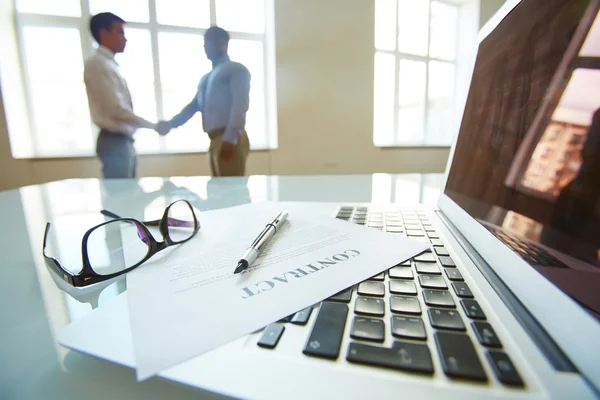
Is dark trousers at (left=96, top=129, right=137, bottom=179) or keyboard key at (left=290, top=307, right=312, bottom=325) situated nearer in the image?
keyboard key at (left=290, top=307, right=312, bottom=325)

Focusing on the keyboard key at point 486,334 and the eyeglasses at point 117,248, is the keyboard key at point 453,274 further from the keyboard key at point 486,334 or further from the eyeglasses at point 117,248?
the eyeglasses at point 117,248

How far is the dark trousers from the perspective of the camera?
1835 millimetres

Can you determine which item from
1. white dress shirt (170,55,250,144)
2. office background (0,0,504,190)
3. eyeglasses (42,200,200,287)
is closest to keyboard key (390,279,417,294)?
eyeglasses (42,200,200,287)

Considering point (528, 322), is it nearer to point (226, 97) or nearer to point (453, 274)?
point (453, 274)

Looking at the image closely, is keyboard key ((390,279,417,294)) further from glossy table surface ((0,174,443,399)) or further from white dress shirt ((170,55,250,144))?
white dress shirt ((170,55,250,144))

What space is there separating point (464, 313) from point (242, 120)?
5.88 ft

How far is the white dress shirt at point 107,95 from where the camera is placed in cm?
171

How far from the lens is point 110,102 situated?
1749mm

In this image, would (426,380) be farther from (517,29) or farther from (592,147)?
(517,29)

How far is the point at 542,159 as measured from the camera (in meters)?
0.22

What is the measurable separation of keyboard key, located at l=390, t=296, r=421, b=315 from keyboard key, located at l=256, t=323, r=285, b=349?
74 millimetres

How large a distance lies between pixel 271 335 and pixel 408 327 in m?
→ 0.08

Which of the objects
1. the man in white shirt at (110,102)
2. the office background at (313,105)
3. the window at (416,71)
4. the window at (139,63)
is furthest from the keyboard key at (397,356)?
the window at (416,71)

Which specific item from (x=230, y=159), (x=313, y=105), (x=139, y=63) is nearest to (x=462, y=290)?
(x=230, y=159)
